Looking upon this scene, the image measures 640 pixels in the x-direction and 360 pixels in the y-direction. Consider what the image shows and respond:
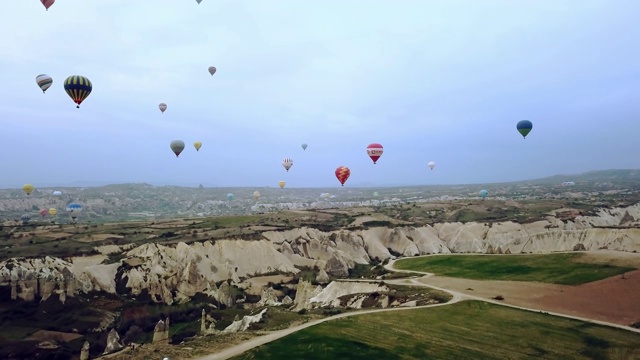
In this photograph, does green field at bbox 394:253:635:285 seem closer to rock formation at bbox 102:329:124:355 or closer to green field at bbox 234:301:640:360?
green field at bbox 234:301:640:360

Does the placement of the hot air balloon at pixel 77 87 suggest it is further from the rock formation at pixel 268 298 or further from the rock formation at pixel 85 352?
the rock formation at pixel 268 298

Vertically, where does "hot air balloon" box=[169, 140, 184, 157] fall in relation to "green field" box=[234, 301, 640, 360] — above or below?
above

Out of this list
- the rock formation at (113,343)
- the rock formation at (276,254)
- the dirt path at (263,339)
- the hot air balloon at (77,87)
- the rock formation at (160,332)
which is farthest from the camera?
the rock formation at (276,254)

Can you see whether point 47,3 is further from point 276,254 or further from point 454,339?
point 454,339

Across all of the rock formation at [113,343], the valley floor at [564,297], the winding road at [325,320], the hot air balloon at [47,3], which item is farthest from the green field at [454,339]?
the hot air balloon at [47,3]

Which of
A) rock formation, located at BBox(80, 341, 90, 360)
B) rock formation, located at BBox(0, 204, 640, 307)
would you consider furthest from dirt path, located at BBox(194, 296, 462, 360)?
rock formation, located at BBox(80, 341, 90, 360)

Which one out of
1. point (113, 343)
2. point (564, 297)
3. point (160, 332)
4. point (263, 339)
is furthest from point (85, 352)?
point (564, 297)
